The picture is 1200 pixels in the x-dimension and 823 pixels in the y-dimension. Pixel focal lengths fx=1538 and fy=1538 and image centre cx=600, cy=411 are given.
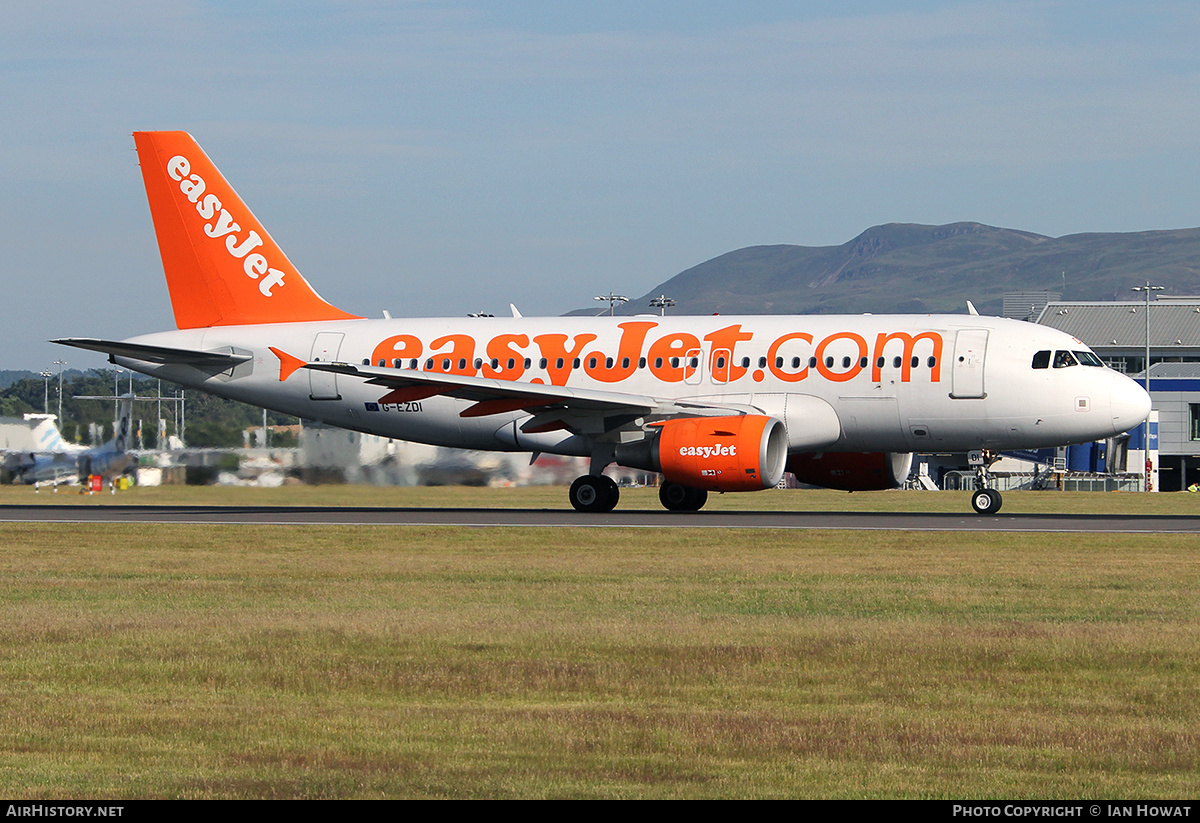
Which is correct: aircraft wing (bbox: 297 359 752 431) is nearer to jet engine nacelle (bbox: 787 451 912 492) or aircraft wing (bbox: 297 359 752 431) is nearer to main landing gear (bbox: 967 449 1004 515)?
jet engine nacelle (bbox: 787 451 912 492)

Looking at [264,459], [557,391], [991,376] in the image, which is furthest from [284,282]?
[991,376]

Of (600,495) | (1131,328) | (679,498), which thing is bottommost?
(679,498)

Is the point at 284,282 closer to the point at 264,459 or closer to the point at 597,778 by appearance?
the point at 264,459

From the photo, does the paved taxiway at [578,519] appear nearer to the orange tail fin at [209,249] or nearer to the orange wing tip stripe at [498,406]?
the orange wing tip stripe at [498,406]

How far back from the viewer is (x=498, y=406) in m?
33.2

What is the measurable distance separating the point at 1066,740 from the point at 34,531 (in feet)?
71.0

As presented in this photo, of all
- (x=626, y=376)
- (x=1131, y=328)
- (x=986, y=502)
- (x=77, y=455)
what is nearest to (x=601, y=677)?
(x=626, y=376)

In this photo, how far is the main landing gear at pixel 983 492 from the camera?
3334 cm

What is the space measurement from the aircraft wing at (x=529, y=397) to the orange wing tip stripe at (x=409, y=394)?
31 mm

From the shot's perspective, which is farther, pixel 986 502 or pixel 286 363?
pixel 286 363

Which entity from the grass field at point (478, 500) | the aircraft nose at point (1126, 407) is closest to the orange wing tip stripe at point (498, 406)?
the grass field at point (478, 500)

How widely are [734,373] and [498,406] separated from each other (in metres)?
5.14

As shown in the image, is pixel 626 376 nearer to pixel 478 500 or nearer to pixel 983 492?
pixel 478 500

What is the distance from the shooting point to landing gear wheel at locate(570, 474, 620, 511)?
109 ft
